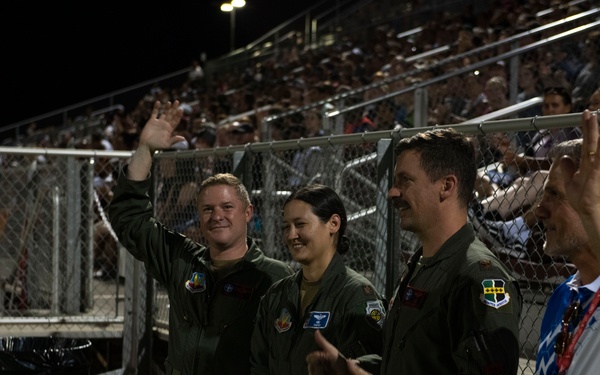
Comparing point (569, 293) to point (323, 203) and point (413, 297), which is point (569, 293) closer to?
point (413, 297)

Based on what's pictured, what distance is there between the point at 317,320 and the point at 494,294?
2.92 feet

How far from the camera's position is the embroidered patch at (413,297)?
228cm

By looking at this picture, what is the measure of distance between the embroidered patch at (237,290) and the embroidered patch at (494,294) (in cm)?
155

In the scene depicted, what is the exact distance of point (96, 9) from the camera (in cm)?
2505

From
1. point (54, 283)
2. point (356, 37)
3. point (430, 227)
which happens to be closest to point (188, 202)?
point (54, 283)

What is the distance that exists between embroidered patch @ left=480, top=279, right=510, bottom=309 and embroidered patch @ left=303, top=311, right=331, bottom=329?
2.75 feet

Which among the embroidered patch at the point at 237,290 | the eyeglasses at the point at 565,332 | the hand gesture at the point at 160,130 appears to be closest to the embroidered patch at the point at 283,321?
the embroidered patch at the point at 237,290

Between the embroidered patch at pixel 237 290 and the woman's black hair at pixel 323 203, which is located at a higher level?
the woman's black hair at pixel 323 203

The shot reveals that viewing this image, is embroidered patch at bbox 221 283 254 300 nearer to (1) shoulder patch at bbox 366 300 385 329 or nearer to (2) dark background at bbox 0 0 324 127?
(1) shoulder patch at bbox 366 300 385 329

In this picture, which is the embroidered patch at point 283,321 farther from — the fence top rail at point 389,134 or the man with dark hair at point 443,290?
the fence top rail at point 389,134

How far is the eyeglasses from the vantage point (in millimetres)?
1938

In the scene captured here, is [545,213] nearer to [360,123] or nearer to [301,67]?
[360,123]

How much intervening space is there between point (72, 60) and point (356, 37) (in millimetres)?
10686

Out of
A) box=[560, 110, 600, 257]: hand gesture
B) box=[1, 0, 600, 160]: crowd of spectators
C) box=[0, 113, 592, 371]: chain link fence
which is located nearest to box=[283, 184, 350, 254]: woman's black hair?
box=[0, 113, 592, 371]: chain link fence
